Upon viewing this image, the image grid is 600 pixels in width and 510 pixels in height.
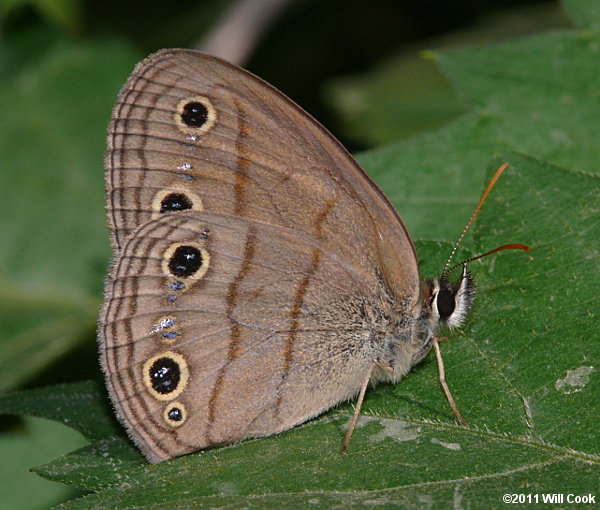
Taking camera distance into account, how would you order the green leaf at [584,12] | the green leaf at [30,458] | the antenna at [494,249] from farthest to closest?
the green leaf at [30,458], the green leaf at [584,12], the antenna at [494,249]

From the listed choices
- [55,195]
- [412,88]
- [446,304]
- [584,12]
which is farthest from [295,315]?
[55,195]

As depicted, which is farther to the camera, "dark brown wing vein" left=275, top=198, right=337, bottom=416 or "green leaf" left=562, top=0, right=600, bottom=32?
"green leaf" left=562, top=0, right=600, bottom=32

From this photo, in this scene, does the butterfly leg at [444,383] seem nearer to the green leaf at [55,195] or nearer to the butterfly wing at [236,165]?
the butterfly wing at [236,165]

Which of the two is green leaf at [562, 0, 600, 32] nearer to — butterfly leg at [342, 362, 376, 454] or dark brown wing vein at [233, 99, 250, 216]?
dark brown wing vein at [233, 99, 250, 216]

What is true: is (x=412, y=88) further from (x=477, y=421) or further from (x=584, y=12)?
(x=477, y=421)

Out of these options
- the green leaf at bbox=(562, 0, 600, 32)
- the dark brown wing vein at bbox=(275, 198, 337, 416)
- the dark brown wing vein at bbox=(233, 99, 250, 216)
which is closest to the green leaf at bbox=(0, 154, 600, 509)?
the dark brown wing vein at bbox=(275, 198, 337, 416)

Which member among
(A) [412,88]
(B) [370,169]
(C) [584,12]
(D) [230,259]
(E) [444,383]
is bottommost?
(E) [444,383]

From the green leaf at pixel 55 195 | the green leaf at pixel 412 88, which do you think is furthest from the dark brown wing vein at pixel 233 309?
the green leaf at pixel 412 88
